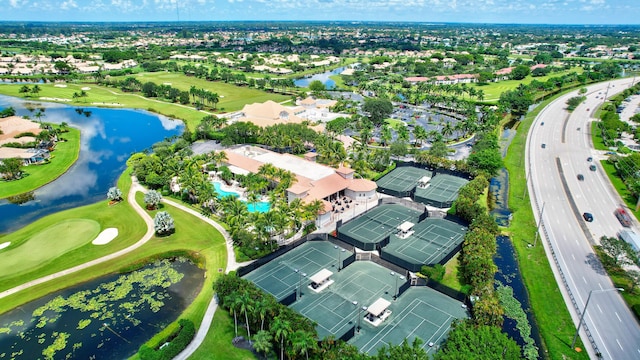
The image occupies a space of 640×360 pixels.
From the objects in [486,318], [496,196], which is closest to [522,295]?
[486,318]

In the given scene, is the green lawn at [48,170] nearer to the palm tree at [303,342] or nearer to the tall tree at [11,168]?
the tall tree at [11,168]

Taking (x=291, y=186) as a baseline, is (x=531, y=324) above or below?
below

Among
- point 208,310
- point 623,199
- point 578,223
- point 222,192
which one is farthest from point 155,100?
point 623,199

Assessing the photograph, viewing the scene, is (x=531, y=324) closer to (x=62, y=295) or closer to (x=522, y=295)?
(x=522, y=295)

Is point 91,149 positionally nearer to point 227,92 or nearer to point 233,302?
point 227,92

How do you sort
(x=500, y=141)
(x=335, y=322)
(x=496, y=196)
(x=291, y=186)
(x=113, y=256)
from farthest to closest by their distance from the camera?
(x=500, y=141) → (x=496, y=196) → (x=291, y=186) → (x=113, y=256) → (x=335, y=322)

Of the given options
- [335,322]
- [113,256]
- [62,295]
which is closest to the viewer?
[335,322]

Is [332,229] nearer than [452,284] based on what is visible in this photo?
No

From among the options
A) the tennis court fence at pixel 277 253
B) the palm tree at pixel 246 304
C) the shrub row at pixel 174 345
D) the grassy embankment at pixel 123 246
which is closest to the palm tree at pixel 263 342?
the palm tree at pixel 246 304
